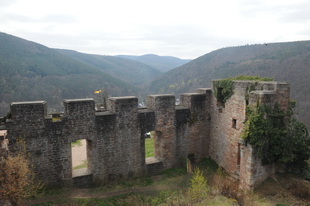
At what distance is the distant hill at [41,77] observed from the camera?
190ft

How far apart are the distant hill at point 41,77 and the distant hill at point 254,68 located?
1901 centimetres

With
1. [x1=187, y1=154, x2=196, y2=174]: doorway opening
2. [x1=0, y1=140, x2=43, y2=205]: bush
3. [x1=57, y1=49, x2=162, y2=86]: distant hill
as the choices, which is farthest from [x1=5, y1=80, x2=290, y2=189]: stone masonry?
[x1=57, y1=49, x2=162, y2=86]: distant hill

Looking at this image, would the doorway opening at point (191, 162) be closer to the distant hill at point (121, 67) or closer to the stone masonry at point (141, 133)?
the stone masonry at point (141, 133)

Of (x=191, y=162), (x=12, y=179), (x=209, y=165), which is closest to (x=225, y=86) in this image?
(x=209, y=165)

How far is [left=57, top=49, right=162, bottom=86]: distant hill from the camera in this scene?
417ft

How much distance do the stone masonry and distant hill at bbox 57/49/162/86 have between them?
10860cm

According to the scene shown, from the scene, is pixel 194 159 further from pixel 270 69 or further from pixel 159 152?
pixel 270 69

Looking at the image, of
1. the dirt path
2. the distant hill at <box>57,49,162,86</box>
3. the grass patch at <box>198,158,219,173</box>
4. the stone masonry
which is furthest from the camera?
the distant hill at <box>57,49,162,86</box>

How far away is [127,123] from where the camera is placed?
10555 mm

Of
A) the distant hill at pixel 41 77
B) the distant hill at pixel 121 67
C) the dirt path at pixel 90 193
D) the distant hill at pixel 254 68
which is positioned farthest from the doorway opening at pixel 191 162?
the distant hill at pixel 121 67

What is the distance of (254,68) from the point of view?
193 ft

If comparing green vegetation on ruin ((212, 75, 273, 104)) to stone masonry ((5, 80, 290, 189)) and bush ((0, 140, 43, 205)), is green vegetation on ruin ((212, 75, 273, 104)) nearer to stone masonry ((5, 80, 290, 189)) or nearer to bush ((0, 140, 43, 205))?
stone masonry ((5, 80, 290, 189))

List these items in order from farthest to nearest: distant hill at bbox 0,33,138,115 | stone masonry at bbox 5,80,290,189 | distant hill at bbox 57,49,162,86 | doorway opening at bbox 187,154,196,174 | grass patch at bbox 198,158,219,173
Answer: distant hill at bbox 57,49,162,86
distant hill at bbox 0,33,138,115
doorway opening at bbox 187,154,196,174
grass patch at bbox 198,158,219,173
stone masonry at bbox 5,80,290,189

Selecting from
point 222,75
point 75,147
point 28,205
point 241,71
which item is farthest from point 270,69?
point 28,205
